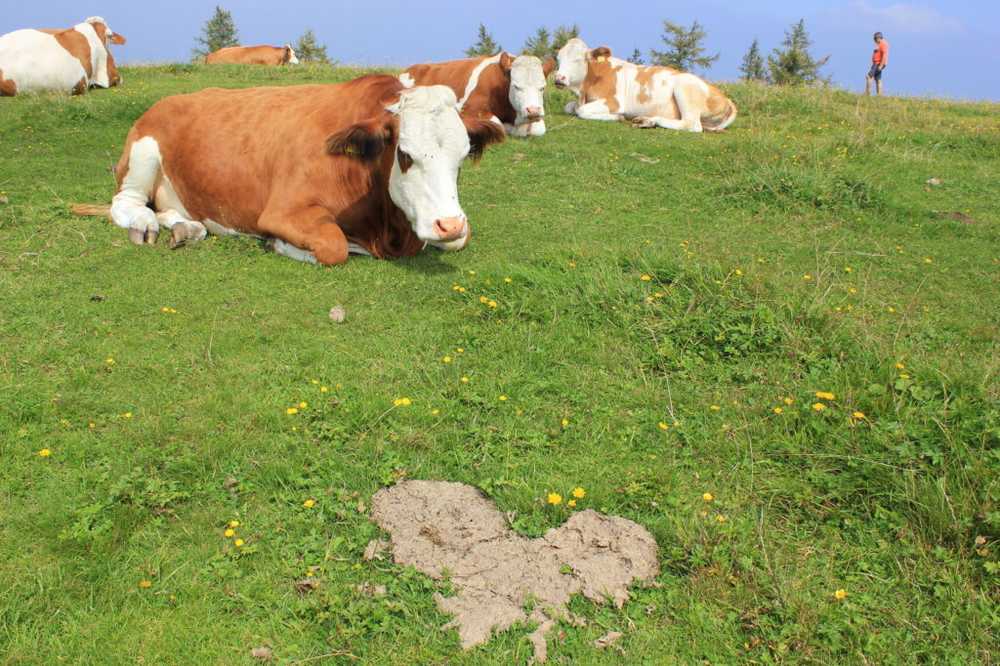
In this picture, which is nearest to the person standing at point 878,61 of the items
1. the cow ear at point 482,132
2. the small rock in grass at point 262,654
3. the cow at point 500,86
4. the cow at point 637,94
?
the cow at point 637,94

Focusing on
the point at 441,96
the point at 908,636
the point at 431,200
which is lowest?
the point at 908,636

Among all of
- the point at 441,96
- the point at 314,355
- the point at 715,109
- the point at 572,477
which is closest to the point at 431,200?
the point at 441,96

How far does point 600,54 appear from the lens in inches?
641

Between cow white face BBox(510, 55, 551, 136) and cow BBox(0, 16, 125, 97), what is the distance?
27.3ft

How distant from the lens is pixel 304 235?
22.1 feet

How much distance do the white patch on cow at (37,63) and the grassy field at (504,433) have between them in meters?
7.32

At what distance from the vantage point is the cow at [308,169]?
6.32 m

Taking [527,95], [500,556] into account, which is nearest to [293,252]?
[500,556]

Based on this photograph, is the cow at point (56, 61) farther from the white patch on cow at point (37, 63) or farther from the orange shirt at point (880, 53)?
the orange shirt at point (880, 53)

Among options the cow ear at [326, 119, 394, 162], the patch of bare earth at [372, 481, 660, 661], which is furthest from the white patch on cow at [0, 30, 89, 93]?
the patch of bare earth at [372, 481, 660, 661]

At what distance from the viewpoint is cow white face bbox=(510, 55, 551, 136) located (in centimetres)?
1287

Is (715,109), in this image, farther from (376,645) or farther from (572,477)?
(376,645)

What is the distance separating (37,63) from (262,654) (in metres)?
14.6

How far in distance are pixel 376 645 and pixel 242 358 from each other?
266cm
